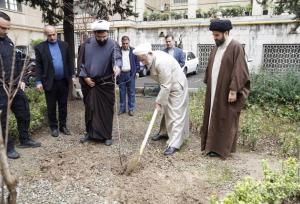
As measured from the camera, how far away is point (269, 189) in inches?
106

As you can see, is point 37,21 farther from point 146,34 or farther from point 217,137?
point 217,137

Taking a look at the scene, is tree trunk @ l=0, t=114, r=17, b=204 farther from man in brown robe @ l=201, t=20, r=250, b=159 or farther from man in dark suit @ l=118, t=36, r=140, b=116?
man in dark suit @ l=118, t=36, r=140, b=116

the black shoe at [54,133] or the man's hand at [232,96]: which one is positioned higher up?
the man's hand at [232,96]

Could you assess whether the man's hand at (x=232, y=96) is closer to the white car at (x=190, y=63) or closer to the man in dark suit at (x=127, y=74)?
the man in dark suit at (x=127, y=74)

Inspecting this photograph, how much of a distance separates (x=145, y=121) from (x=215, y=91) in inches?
101

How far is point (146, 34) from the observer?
2178cm

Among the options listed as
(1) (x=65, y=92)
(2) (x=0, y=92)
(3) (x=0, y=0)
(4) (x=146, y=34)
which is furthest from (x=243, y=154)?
(3) (x=0, y=0)

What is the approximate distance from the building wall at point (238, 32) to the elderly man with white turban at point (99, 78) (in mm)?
11973

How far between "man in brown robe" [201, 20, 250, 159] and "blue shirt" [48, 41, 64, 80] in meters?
2.36

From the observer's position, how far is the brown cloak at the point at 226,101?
13.3 ft

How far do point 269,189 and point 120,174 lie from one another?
188 centimetres

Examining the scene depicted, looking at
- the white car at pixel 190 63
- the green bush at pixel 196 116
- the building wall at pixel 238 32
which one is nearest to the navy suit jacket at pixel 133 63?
the green bush at pixel 196 116

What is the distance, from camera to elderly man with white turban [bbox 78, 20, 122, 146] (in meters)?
4.80

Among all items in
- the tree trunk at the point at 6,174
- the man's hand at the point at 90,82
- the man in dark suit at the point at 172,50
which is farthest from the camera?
the man in dark suit at the point at 172,50
